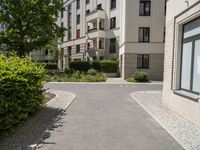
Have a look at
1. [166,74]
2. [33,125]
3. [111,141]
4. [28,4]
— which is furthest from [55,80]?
[111,141]

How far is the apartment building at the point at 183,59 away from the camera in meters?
7.94

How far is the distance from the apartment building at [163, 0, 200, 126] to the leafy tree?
18357 mm

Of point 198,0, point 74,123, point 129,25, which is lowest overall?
point 74,123

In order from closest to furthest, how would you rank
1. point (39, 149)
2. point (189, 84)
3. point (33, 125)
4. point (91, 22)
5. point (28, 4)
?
point (39, 149) → point (33, 125) → point (189, 84) → point (28, 4) → point (91, 22)

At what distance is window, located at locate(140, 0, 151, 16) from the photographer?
29500 mm

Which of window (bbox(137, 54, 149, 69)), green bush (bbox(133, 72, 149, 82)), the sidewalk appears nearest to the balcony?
window (bbox(137, 54, 149, 69))

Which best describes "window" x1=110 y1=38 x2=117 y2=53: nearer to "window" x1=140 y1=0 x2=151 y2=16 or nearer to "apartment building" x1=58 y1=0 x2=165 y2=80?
"apartment building" x1=58 y1=0 x2=165 y2=80

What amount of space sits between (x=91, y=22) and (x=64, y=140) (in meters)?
37.6

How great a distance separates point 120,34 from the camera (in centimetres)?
3491

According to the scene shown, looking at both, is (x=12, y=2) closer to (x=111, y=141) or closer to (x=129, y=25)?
(x=129, y=25)

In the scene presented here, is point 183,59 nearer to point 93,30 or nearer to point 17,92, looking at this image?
point 17,92

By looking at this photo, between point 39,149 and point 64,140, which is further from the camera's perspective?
point 64,140

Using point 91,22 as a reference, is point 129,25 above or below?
below

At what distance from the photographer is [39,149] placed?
5.46 m
